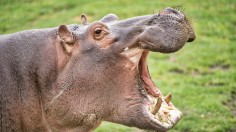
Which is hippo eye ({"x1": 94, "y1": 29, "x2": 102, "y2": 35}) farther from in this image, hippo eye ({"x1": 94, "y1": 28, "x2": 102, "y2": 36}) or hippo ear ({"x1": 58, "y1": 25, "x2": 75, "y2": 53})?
hippo ear ({"x1": 58, "y1": 25, "x2": 75, "y2": 53})

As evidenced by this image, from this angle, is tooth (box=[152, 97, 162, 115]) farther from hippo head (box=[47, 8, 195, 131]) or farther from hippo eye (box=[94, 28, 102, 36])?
hippo eye (box=[94, 28, 102, 36])

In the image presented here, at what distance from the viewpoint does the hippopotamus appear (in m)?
3.49

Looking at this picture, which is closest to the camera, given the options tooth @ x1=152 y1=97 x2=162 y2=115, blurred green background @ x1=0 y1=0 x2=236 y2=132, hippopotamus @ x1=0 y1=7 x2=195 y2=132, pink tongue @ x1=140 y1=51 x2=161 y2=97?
tooth @ x1=152 y1=97 x2=162 y2=115

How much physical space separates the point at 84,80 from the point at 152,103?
567 millimetres

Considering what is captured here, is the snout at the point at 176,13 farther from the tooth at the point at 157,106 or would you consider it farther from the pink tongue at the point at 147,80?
the tooth at the point at 157,106

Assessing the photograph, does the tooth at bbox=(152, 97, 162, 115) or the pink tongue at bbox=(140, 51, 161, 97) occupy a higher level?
the pink tongue at bbox=(140, 51, 161, 97)

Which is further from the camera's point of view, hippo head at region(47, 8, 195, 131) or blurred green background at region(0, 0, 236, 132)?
blurred green background at region(0, 0, 236, 132)

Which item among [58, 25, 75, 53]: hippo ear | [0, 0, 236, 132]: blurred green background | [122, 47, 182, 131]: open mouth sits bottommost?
[0, 0, 236, 132]: blurred green background

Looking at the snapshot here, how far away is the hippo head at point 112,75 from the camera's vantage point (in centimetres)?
345

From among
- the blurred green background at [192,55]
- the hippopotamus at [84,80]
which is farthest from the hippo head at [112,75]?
the blurred green background at [192,55]

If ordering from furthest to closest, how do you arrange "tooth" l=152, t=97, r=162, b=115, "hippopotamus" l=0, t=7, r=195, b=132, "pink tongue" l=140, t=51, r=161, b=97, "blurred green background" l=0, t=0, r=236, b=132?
"blurred green background" l=0, t=0, r=236, b=132
"pink tongue" l=140, t=51, r=161, b=97
"hippopotamus" l=0, t=7, r=195, b=132
"tooth" l=152, t=97, r=162, b=115

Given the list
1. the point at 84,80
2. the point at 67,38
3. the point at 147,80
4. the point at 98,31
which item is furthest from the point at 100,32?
the point at 147,80

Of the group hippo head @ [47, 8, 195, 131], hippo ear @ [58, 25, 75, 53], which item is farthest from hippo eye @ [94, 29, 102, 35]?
hippo ear @ [58, 25, 75, 53]

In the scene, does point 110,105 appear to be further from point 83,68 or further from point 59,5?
point 59,5
